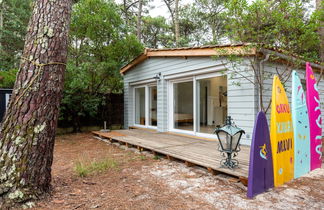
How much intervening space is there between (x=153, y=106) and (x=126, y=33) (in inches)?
115

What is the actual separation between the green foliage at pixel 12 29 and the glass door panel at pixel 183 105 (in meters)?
10.3

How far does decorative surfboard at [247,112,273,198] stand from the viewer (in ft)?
7.32

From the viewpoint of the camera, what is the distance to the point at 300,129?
2918 millimetres

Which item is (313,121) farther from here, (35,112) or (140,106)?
(140,106)

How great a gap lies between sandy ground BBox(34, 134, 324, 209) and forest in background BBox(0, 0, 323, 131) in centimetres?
258

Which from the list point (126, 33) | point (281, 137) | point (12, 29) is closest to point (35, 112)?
point (281, 137)

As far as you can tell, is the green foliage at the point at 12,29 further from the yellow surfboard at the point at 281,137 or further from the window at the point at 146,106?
the yellow surfboard at the point at 281,137

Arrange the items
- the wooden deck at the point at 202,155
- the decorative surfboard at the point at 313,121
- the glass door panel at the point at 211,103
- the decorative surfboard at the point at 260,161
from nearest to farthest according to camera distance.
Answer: the decorative surfboard at the point at 260,161 → the wooden deck at the point at 202,155 → the decorative surfboard at the point at 313,121 → the glass door panel at the point at 211,103

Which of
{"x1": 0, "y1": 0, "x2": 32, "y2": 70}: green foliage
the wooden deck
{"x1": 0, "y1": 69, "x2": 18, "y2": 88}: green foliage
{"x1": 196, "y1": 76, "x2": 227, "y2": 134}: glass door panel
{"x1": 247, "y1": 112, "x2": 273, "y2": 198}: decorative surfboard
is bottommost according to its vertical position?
the wooden deck

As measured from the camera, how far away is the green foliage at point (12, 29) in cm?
1119

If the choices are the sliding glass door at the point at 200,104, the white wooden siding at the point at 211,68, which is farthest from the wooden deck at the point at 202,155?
the sliding glass door at the point at 200,104

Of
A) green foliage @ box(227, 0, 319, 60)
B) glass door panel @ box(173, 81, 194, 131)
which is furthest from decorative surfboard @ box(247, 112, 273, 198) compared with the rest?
glass door panel @ box(173, 81, 194, 131)

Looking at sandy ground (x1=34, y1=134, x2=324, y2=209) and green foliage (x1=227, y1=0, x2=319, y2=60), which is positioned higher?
green foliage (x1=227, y1=0, x2=319, y2=60)

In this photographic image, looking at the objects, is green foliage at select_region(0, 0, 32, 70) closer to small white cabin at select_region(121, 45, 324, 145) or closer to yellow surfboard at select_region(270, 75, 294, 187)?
small white cabin at select_region(121, 45, 324, 145)
